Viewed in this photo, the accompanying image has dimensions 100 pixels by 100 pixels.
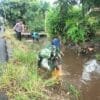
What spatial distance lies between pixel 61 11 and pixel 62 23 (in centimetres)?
72

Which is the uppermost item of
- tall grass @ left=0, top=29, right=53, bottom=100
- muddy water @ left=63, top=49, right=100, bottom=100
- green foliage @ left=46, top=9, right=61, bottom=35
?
green foliage @ left=46, top=9, right=61, bottom=35

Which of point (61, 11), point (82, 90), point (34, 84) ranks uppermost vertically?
point (61, 11)

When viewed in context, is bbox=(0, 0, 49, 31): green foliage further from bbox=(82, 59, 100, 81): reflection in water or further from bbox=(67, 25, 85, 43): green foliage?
bbox=(82, 59, 100, 81): reflection in water

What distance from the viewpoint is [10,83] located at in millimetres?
9000

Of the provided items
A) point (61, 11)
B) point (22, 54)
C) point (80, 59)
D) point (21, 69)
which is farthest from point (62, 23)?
point (21, 69)

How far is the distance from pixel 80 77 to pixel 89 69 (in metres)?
1.53

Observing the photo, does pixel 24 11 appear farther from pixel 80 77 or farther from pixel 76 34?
pixel 80 77

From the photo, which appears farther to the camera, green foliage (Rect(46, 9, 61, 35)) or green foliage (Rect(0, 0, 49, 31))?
green foliage (Rect(0, 0, 49, 31))

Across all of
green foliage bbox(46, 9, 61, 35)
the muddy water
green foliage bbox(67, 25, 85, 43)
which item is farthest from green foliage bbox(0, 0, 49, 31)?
the muddy water

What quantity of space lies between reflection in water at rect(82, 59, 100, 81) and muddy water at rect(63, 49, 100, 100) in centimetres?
13

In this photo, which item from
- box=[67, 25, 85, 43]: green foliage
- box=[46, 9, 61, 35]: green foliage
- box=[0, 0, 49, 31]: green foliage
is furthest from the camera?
box=[0, 0, 49, 31]: green foliage

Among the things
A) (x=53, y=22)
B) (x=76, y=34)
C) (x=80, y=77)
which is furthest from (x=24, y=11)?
(x=80, y=77)

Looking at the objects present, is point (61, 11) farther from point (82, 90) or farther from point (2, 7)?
point (82, 90)

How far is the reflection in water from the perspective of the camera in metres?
13.0
